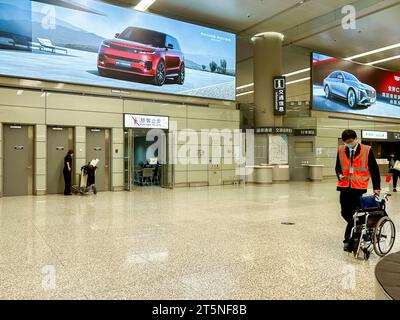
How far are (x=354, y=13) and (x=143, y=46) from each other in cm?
826

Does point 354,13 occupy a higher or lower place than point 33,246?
higher

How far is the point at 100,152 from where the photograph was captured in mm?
11836

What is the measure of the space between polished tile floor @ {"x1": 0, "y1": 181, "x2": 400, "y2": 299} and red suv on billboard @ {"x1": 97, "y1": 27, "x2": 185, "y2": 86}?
19.8 feet

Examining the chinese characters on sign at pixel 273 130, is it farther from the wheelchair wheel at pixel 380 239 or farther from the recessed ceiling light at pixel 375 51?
the wheelchair wheel at pixel 380 239

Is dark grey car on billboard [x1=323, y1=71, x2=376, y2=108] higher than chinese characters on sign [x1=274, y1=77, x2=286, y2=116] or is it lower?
higher

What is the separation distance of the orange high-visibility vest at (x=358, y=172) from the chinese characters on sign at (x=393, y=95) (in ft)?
60.0

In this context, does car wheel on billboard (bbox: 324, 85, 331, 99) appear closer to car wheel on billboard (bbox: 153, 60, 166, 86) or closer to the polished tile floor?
car wheel on billboard (bbox: 153, 60, 166, 86)

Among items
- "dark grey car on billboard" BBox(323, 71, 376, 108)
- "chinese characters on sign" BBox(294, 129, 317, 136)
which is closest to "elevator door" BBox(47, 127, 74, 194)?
"chinese characters on sign" BBox(294, 129, 317, 136)

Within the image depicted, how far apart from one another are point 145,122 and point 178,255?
8917 millimetres

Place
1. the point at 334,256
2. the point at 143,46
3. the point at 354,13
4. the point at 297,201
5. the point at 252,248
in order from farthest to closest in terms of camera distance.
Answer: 1. the point at 354,13
2. the point at 143,46
3. the point at 297,201
4. the point at 252,248
5. the point at 334,256

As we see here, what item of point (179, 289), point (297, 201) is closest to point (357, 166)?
point (179, 289)

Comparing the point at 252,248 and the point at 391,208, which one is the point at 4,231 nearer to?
the point at 252,248

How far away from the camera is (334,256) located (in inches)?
161

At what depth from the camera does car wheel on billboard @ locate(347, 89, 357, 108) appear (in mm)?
18234
